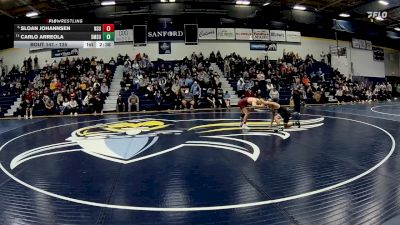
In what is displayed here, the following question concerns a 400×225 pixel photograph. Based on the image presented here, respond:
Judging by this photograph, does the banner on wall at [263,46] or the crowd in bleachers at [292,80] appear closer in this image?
the crowd in bleachers at [292,80]

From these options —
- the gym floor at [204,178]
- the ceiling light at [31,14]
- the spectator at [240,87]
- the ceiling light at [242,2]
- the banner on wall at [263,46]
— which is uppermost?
the ceiling light at [242,2]

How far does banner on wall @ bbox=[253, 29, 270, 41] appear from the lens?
79.4ft

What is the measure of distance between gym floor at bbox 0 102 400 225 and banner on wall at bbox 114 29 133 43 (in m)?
15.0

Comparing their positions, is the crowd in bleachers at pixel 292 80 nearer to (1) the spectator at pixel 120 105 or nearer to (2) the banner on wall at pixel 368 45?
(2) the banner on wall at pixel 368 45

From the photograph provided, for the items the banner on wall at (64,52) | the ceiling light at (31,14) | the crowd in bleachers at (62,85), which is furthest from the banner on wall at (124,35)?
the ceiling light at (31,14)

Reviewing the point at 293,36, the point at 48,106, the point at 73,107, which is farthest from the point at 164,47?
the point at 293,36

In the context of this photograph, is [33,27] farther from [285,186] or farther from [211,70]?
[211,70]

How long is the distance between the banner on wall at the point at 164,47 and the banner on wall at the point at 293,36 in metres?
9.62

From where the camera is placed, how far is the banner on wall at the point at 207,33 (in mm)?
23406

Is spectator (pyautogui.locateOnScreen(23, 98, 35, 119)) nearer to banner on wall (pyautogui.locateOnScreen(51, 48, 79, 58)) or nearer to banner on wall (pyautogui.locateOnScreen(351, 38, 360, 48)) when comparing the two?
banner on wall (pyautogui.locateOnScreen(51, 48, 79, 58))

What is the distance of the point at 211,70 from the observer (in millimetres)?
21922

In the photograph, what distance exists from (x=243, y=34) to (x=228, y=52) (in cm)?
178

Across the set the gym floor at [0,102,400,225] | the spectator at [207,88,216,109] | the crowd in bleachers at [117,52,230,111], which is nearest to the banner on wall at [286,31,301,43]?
the crowd in bleachers at [117,52,230,111]

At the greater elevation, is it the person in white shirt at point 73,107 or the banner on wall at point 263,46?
the banner on wall at point 263,46
